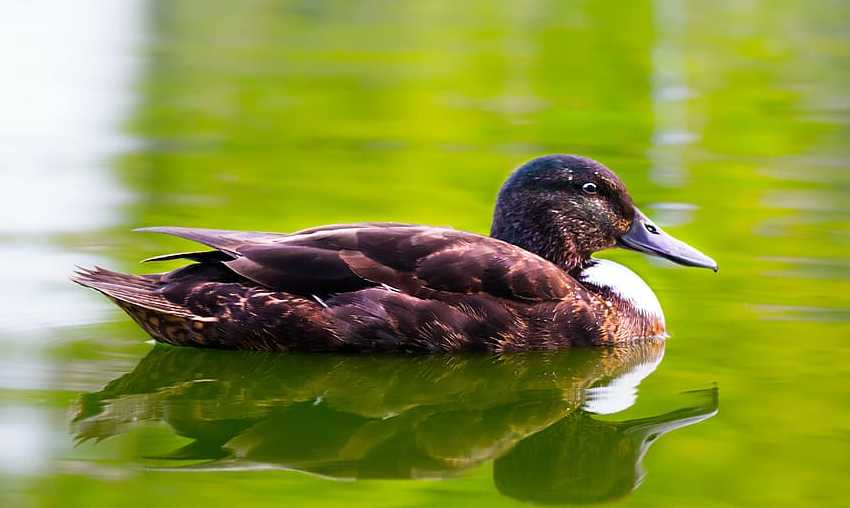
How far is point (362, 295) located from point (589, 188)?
165 centimetres

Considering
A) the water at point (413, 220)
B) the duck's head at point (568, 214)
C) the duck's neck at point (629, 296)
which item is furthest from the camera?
the duck's head at point (568, 214)

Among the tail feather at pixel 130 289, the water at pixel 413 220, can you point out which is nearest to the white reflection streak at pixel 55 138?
the water at pixel 413 220

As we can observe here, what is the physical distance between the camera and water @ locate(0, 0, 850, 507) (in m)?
6.47

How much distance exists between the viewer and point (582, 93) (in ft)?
59.8

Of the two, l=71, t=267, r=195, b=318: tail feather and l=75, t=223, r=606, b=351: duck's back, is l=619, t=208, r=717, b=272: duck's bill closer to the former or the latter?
l=75, t=223, r=606, b=351: duck's back

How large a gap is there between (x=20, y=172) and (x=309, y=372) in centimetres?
576

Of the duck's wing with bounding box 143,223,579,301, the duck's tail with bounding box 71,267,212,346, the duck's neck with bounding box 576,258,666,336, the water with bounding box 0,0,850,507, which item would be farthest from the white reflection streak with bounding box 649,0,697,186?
the duck's tail with bounding box 71,267,212,346

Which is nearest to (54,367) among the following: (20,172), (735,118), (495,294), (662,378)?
(495,294)

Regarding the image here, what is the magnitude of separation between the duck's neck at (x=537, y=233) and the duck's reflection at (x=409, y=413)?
0.73 metres

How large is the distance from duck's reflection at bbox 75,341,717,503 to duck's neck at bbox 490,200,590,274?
73 centimetres

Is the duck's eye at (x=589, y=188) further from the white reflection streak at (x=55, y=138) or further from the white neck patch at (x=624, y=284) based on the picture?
the white reflection streak at (x=55, y=138)

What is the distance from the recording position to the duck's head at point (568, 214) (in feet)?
29.4

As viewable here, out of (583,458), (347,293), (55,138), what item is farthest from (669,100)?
(583,458)

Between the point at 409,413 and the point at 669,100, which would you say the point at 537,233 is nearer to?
the point at 409,413
